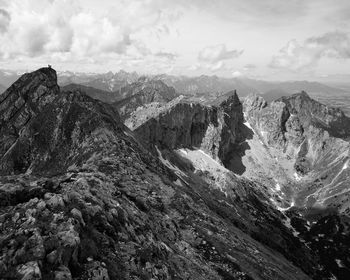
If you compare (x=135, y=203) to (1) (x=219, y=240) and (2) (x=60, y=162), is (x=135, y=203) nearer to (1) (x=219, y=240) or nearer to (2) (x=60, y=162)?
(1) (x=219, y=240)

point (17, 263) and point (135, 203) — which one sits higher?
point (17, 263)

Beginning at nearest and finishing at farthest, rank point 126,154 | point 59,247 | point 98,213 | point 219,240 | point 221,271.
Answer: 1. point 59,247
2. point 98,213
3. point 221,271
4. point 219,240
5. point 126,154

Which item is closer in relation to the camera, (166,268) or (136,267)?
(136,267)

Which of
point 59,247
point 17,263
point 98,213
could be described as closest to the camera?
point 17,263

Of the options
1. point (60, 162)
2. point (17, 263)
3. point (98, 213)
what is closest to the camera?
point (17, 263)

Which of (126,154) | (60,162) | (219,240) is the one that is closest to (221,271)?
(219,240)

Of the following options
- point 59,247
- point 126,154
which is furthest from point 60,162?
point 59,247

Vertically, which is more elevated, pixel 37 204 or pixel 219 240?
pixel 37 204

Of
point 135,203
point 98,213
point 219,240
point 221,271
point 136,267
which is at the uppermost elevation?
point 98,213

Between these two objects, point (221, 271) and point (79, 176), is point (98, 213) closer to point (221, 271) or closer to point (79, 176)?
point (79, 176)
